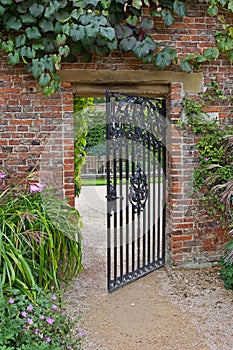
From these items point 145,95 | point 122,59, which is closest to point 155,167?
point 145,95

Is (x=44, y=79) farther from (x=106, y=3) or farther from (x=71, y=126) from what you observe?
(x=106, y=3)

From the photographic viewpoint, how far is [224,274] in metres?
3.58

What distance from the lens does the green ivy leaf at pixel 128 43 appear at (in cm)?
349

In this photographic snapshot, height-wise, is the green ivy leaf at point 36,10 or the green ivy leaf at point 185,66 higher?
the green ivy leaf at point 36,10

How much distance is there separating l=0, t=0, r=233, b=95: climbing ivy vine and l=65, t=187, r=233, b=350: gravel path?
6.36 ft

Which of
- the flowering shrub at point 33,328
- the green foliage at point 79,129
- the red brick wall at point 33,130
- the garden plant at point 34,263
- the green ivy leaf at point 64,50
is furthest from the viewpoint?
the green foliage at point 79,129

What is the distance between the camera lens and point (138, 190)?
3.70 metres

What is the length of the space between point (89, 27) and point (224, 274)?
8.49 ft

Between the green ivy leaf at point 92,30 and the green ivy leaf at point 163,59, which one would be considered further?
the green ivy leaf at point 163,59

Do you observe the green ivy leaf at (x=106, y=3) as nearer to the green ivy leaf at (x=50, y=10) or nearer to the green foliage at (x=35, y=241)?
the green ivy leaf at (x=50, y=10)

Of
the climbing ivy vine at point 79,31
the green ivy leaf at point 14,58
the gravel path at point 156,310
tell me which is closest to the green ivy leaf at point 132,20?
the climbing ivy vine at point 79,31

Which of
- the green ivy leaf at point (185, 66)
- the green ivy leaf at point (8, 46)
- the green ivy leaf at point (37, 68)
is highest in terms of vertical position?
the green ivy leaf at point (8, 46)

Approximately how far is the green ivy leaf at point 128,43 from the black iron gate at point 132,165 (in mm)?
457

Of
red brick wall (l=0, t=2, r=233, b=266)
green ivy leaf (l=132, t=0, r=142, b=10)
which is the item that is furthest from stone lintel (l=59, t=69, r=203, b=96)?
green ivy leaf (l=132, t=0, r=142, b=10)
